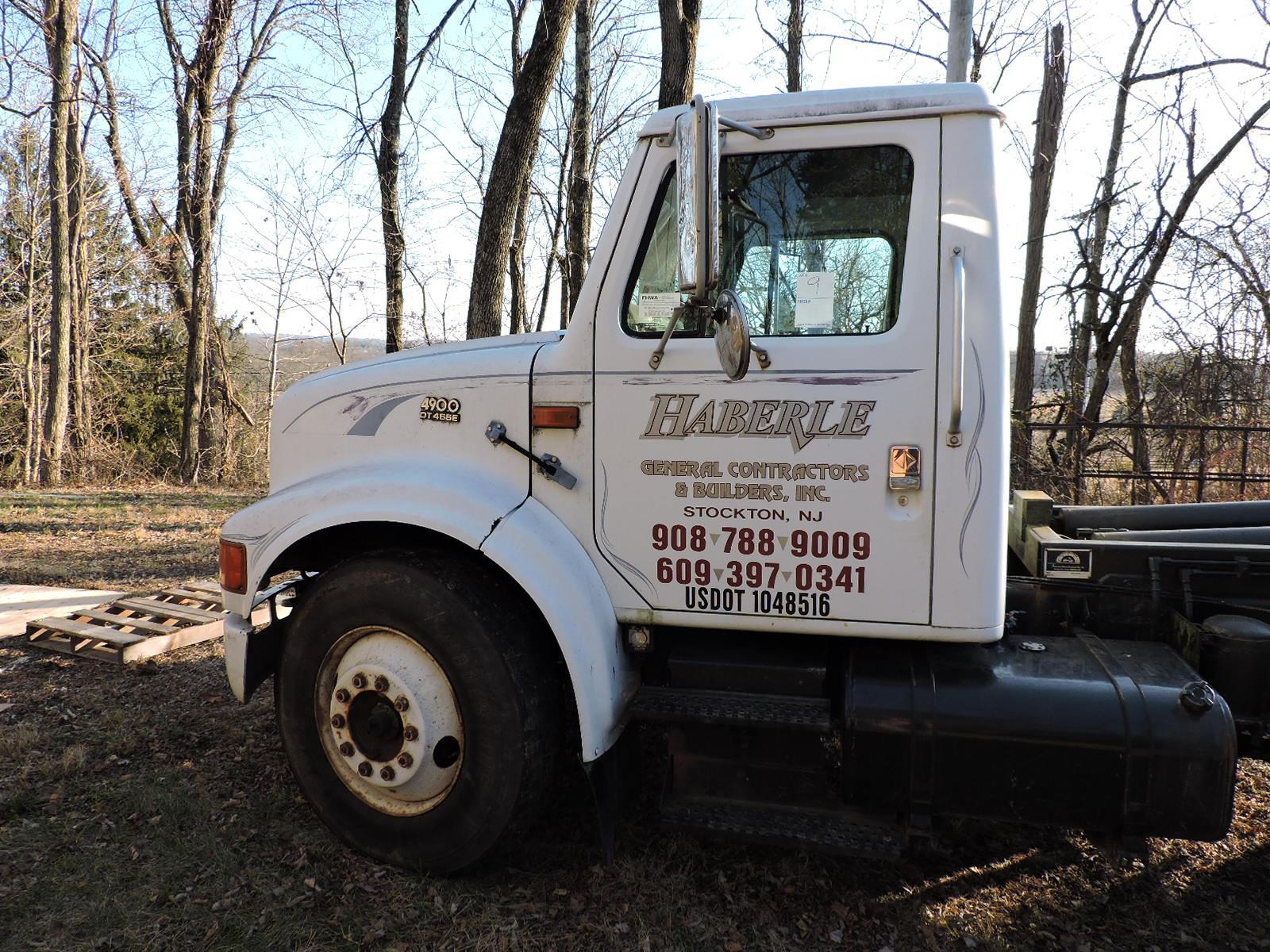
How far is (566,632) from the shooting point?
2744 mm

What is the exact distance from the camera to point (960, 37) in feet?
21.6

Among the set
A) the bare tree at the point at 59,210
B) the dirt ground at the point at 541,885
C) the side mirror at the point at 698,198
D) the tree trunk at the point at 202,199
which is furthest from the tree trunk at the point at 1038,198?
the bare tree at the point at 59,210

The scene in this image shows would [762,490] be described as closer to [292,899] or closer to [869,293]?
[869,293]

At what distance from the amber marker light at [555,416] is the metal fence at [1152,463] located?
8555 millimetres

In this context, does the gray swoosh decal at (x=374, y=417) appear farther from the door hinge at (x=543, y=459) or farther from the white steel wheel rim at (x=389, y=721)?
the white steel wheel rim at (x=389, y=721)

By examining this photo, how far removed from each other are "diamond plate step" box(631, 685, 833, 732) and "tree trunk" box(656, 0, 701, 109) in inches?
297

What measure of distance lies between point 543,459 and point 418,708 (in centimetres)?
96

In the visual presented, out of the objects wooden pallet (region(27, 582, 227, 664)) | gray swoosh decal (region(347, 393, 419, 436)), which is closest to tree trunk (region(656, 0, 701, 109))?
wooden pallet (region(27, 582, 227, 664))

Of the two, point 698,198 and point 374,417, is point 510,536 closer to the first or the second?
point 374,417

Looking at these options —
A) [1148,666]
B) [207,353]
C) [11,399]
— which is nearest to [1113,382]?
[1148,666]

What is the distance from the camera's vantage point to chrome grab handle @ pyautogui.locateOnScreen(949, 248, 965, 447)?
8.27 feet

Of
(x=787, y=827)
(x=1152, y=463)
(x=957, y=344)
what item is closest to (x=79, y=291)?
(x=787, y=827)

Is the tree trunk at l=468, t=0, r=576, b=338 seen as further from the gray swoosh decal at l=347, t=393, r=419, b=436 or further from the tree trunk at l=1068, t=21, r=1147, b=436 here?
the tree trunk at l=1068, t=21, r=1147, b=436

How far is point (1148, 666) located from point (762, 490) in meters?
1.34
